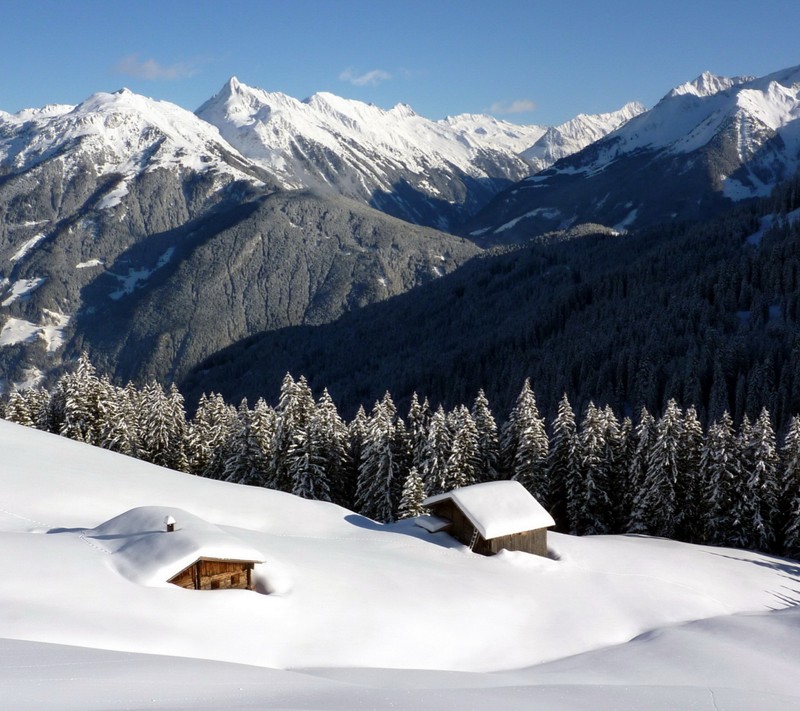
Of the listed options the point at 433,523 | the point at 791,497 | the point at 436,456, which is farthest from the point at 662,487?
the point at 433,523

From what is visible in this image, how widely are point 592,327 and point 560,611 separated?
5399 inches

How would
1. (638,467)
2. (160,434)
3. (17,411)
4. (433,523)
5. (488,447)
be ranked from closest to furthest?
(433,523), (638,467), (488,447), (160,434), (17,411)

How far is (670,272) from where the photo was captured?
17638cm

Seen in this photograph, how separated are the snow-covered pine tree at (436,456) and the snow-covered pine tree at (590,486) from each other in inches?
382

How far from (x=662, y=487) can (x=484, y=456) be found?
13792mm

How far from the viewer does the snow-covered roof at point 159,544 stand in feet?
72.7

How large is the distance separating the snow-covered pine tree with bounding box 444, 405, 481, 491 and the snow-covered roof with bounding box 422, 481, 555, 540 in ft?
50.6

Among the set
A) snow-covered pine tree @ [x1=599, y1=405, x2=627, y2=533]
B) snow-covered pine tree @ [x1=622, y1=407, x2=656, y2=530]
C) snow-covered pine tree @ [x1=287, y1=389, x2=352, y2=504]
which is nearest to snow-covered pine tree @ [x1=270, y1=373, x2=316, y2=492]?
snow-covered pine tree @ [x1=287, y1=389, x2=352, y2=504]

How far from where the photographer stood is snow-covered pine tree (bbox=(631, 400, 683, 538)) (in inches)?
1944

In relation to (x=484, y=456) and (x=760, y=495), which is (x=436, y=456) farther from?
(x=760, y=495)

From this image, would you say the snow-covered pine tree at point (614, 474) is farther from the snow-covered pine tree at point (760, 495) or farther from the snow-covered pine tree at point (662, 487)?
the snow-covered pine tree at point (760, 495)

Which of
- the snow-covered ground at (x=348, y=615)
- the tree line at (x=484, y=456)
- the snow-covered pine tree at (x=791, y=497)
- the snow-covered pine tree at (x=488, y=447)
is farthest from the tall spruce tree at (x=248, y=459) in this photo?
the snow-covered pine tree at (x=791, y=497)

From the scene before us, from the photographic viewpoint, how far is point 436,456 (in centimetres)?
5294

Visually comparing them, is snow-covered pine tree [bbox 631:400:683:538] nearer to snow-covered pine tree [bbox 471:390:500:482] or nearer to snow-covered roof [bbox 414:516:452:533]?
snow-covered pine tree [bbox 471:390:500:482]
